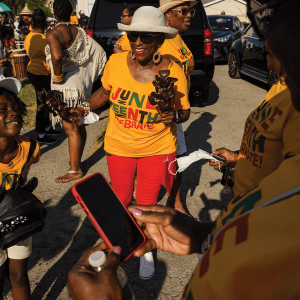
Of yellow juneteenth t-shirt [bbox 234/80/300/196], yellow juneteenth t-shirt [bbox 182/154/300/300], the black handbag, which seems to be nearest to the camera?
yellow juneteenth t-shirt [bbox 182/154/300/300]

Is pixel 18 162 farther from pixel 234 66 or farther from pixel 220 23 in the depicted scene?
pixel 220 23

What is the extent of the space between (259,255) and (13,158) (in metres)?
1.94

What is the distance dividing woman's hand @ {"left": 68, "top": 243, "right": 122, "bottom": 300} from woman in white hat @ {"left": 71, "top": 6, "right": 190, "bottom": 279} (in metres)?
1.45

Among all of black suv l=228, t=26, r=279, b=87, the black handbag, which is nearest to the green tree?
black suv l=228, t=26, r=279, b=87

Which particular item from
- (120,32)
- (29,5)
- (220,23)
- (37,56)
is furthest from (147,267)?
(29,5)

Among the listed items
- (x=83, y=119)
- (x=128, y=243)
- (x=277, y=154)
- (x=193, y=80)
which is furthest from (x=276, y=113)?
(x=193, y=80)

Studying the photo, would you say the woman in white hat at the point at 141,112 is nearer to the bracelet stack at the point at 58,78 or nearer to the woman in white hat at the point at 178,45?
the woman in white hat at the point at 178,45

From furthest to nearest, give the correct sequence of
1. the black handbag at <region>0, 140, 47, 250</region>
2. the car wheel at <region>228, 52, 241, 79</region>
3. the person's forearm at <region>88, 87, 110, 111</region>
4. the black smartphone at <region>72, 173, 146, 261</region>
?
the car wheel at <region>228, 52, 241, 79</region> → the person's forearm at <region>88, 87, 110, 111</region> → the black handbag at <region>0, 140, 47, 250</region> → the black smartphone at <region>72, 173, 146, 261</region>

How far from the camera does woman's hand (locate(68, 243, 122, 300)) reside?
948 millimetres

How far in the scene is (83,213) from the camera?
3.41m

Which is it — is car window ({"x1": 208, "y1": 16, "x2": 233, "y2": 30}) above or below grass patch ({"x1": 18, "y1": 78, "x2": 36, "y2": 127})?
above

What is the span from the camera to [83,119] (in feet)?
8.46

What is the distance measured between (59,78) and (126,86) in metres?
1.89

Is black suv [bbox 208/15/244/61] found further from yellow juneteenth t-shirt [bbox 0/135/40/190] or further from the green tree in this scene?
the green tree
